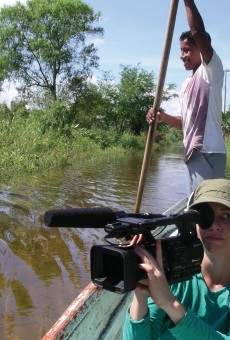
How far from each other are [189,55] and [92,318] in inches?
74.3

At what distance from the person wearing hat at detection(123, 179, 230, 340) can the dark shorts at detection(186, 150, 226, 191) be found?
1.60 metres

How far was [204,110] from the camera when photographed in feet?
11.2

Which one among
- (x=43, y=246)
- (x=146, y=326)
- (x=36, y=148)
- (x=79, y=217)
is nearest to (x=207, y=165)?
(x=146, y=326)

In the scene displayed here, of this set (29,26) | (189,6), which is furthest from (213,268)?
(29,26)

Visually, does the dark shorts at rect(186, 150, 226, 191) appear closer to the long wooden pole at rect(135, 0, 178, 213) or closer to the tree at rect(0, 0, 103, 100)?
the long wooden pole at rect(135, 0, 178, 213)

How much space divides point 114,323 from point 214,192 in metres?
1.23

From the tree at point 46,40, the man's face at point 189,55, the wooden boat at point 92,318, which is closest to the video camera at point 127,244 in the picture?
the wooden boat at point 92,318

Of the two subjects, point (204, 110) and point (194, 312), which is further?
point (204, 110)

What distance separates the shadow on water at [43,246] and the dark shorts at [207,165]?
5.78 feet

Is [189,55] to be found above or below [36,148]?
above

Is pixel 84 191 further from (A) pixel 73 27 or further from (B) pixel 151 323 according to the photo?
(A) pixel 73 27

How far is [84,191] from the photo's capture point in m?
11.1

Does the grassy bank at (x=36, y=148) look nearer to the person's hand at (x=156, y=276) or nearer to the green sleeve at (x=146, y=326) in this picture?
the green sleeve at (x=146, y=326)

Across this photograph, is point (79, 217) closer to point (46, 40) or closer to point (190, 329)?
point (190, 329)
